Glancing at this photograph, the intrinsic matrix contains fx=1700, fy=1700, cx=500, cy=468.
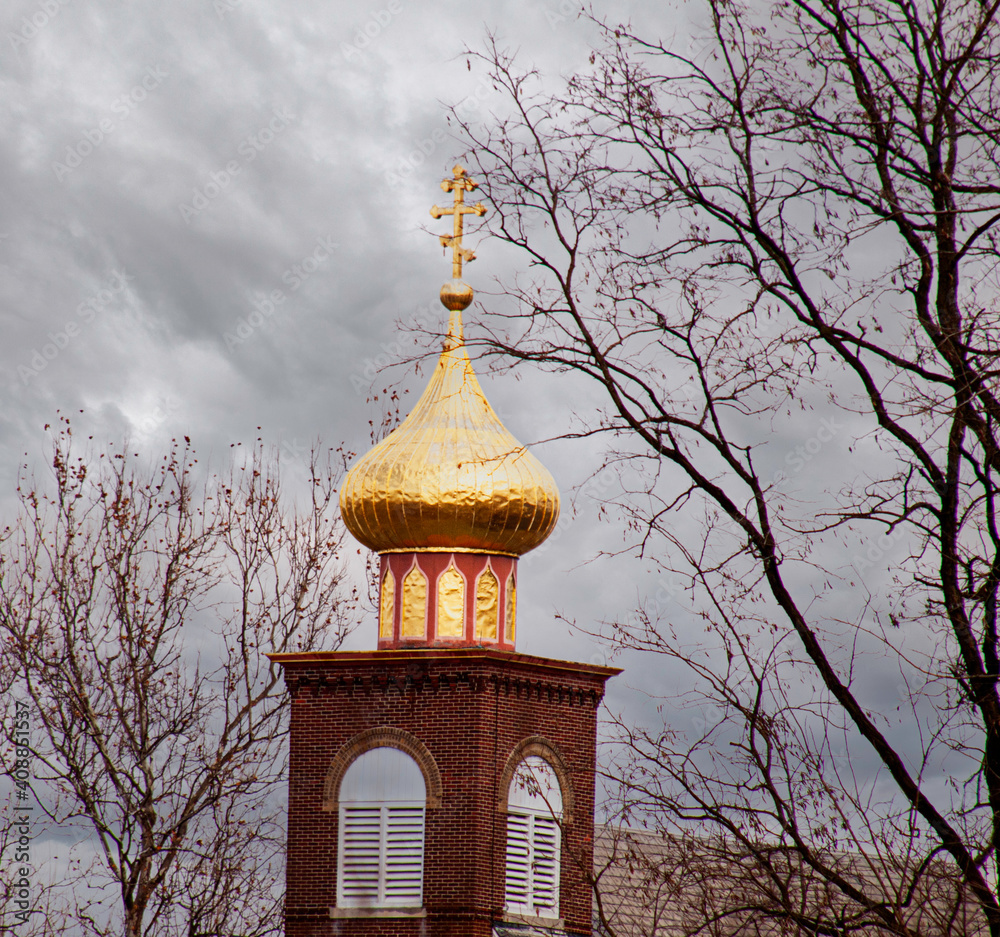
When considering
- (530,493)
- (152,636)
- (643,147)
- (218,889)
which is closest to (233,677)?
(152,636)

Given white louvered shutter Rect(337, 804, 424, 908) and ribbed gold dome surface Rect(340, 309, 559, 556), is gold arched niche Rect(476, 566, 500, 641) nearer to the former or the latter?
ribbed gold dome surface Rect(340, 309, 559, 556)

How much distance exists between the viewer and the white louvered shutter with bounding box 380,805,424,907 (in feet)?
75.8

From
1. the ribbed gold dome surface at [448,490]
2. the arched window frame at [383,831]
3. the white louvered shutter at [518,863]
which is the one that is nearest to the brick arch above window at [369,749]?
the arched window frame at [383,831]

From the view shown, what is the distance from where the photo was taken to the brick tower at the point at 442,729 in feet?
75.9

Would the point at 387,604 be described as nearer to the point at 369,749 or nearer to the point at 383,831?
the point at 369,749

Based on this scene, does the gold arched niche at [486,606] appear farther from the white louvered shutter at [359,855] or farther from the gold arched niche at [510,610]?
the white louvered shutter at [359,855]

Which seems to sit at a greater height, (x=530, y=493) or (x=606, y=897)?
(x=530, y=493)

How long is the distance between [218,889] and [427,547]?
577 centimetres

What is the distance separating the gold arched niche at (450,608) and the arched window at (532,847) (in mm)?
2093

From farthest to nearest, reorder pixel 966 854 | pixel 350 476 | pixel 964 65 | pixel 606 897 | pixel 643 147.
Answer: pixel 606 897, pixel 350 476, pixel 643 147, pixel 964 65, pixel 966 854

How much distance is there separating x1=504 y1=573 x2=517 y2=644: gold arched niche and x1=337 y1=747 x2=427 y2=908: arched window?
238cm

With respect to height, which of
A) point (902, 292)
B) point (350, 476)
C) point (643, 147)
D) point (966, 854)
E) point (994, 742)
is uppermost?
point (350, 476)

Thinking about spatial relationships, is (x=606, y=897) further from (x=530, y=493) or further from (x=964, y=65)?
(x=964, y=65)

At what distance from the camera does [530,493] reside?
2444 centimetres
